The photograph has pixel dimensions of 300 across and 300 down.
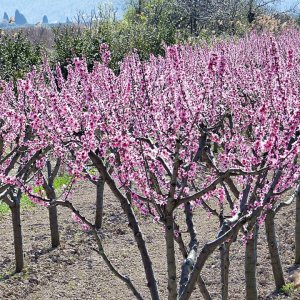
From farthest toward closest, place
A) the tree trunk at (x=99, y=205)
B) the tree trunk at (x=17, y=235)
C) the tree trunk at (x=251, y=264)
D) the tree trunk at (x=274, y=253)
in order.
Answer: the tree trunk at (x=99, y=205) < the tree trunk at (x=17, y=235) < the tree trunk at (x=274, y=253) < the tree trunk at (x=251, y=264)

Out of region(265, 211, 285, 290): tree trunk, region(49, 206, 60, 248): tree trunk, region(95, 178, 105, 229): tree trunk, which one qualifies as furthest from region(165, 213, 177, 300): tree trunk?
region(95, 178, 105, 229): tree trunk

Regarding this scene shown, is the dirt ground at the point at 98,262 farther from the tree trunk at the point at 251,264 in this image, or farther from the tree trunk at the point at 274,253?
the tree trunk at the point at 251,264

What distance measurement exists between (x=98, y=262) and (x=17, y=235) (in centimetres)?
131

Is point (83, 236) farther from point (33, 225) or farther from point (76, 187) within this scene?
point (76, 187)

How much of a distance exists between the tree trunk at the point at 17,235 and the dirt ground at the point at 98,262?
0.47ft

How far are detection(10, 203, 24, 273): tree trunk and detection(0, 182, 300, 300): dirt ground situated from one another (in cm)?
14

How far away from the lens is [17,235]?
7.30m

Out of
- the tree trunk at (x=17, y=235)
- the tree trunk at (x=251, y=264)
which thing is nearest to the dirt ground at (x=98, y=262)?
the tree trunk at (x=17, y=235)

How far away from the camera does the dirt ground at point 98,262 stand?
271 inches

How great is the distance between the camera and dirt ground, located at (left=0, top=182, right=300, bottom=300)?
22.6 feet

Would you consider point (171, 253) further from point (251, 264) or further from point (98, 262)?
point (98, 262)

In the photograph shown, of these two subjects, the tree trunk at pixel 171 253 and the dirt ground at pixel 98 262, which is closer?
the tree trunk at pixel 171 253

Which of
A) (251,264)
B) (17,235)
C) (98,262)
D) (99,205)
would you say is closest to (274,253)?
(251,264)

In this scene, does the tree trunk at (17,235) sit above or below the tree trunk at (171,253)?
below
